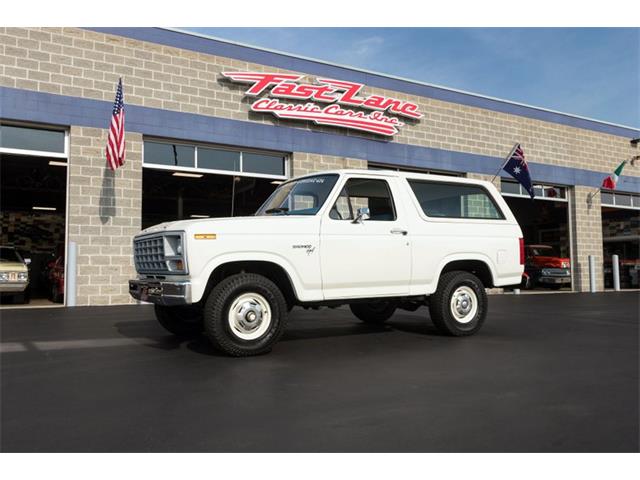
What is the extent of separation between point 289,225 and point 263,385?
2.03m

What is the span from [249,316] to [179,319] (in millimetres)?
1804

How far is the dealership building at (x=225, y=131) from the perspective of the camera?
12156 millimetres

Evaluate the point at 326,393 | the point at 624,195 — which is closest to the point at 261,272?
the point at 326,393

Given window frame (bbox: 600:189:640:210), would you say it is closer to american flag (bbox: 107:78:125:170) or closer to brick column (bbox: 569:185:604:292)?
brick column (bbox: 569:185:604:292)

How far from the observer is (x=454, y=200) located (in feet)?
24.4

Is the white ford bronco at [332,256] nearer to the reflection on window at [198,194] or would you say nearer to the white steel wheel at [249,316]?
the white steel wheel at [249,316]

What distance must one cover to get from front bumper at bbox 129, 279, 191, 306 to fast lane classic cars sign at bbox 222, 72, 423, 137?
9168mm

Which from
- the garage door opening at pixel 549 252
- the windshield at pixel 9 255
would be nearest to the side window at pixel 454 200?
the windshield at pixel 9 255

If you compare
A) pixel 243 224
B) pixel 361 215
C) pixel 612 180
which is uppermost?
pixel 612 180

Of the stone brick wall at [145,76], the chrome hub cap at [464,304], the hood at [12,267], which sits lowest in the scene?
the chrome hub cap at [464,304]

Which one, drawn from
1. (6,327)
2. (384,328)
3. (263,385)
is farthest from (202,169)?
(263,385)

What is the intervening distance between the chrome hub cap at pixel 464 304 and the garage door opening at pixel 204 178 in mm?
3497

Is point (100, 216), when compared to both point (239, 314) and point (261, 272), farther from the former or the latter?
point (239, 314)

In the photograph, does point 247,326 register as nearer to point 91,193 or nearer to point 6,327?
point 6,327
